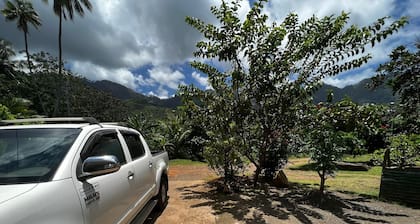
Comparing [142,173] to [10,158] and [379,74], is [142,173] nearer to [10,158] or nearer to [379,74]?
[10,158]

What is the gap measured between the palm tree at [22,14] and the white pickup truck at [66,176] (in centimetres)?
2980

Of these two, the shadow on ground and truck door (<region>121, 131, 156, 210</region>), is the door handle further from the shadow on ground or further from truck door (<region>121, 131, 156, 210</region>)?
the shadow on ground

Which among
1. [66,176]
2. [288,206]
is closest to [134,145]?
[66,176]

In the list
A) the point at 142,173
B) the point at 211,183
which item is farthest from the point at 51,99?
the point at 142,173

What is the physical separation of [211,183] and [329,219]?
14.6 feet

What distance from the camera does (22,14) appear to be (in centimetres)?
2694

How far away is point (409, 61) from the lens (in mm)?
6520

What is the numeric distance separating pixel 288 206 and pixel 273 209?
47 cm

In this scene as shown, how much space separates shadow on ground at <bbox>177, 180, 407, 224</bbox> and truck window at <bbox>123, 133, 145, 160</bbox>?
230 centimetres

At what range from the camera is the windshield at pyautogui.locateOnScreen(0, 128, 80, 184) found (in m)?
2.37

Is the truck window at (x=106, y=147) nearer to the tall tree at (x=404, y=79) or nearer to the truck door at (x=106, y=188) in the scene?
the truck door at (x=106, y=188)

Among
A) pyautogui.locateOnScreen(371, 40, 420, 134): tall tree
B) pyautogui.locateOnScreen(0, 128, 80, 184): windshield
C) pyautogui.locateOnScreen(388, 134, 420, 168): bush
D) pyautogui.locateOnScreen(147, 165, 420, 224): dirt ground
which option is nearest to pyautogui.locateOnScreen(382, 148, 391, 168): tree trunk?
pyautogui.locateOnScreen(388, 134, 420, 168): bush

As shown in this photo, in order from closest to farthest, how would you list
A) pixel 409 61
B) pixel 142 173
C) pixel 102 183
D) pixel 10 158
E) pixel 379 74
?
pixel 10 158, pixel 102 183, pixel 142 173, pixel 409 61, pixel 379 74

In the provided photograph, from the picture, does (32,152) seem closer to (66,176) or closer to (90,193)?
(66,176)
